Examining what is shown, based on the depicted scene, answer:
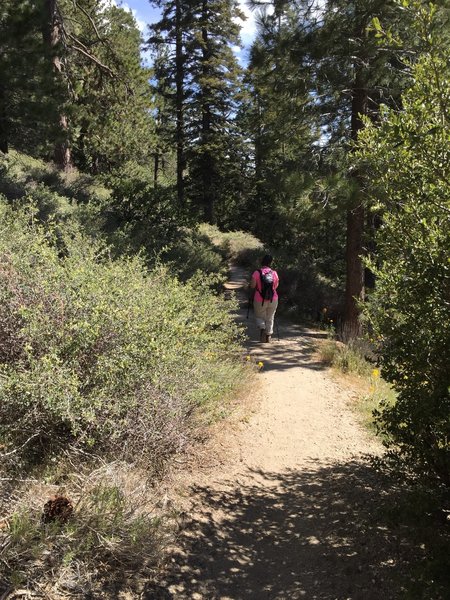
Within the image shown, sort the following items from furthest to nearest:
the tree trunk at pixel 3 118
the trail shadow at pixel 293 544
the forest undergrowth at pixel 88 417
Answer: the tree trunk at pixel 3 118 < the trail shadow at pixel 293 544 < the forest undergrowth at pixel 88 417

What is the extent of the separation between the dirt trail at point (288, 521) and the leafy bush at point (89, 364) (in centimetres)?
72

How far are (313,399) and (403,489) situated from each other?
273cm

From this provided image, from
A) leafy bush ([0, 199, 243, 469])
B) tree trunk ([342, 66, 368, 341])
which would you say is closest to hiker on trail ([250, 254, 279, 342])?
tree trunk ([342, 66, 368, 341])

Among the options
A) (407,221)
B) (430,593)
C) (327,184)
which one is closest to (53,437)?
(430,593)

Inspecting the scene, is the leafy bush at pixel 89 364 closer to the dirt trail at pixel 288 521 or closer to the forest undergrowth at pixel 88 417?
the forest undergrowth at pixel 88 417

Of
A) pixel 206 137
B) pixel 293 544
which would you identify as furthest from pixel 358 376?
pixel 206 137

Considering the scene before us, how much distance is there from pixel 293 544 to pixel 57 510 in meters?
1.93

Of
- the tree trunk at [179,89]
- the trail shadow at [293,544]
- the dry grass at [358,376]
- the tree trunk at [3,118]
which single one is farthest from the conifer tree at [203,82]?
the trail shadow at [293,544]

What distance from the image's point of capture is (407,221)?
2.85m

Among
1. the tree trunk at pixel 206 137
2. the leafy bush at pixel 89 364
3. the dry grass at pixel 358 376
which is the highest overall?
the tree trunk at pixel 206 137

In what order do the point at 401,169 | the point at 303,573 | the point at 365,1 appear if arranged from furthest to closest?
the point at 365,1 → the point at 303,573 → the point at 401,169

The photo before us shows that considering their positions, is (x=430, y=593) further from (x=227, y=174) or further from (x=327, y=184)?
(x=227, y=174)

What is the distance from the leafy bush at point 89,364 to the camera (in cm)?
311

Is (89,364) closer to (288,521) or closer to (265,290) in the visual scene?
(288,521)
